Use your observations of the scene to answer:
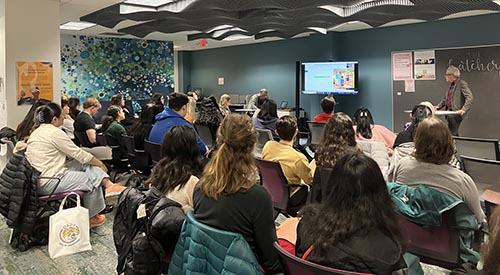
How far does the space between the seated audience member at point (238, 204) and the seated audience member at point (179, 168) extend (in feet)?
1.48

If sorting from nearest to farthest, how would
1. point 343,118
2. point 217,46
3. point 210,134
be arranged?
point 343,118 < point 210,134 < point 217,46

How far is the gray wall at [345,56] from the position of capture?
858cm

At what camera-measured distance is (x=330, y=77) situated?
10469 millimetres

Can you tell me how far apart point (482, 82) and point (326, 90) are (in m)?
3.45

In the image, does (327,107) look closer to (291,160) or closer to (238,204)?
(291,160)

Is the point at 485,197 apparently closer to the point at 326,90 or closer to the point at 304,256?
the point at 304,256

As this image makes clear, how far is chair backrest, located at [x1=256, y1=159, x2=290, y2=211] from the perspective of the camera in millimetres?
3396

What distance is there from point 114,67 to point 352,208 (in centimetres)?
1075

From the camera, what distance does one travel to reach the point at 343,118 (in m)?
3.22

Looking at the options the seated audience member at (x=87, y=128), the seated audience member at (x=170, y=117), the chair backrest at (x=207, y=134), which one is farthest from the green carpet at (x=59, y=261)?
the chair backrest at (x=207, y=134)

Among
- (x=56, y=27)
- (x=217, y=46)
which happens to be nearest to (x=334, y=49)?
(x=217, y=46)

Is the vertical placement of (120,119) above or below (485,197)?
above

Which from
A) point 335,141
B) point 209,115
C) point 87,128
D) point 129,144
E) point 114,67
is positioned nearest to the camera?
point 335,141

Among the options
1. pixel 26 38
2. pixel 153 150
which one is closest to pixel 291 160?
pixel 153 150
